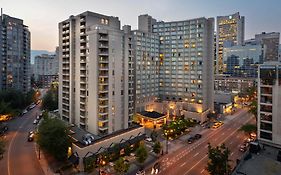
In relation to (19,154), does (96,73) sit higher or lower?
higher

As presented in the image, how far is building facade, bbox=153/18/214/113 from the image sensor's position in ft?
282

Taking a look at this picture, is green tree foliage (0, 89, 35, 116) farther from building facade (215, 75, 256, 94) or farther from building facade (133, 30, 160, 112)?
building facade (215, 75, 256, 94)

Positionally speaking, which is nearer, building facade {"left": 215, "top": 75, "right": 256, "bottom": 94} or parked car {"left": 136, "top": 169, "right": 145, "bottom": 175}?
parked car {"left": 136, "top": 169, "right": 145, "bottom": 175}

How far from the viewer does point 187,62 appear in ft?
294

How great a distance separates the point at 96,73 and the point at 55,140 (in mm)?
18270

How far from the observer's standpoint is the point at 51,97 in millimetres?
89812

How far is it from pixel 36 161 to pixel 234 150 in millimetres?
47730

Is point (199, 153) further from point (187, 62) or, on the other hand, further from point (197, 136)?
point (187, 62)

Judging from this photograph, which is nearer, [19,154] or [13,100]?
[19,154]

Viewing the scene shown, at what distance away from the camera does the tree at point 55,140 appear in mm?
45719

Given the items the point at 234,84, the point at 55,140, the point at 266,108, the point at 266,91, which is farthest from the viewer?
the point at 234,84

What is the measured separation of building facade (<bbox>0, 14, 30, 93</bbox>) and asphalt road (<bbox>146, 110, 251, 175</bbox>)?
9276 centimetres

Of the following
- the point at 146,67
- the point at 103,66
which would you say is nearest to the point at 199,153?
the point at 103,66

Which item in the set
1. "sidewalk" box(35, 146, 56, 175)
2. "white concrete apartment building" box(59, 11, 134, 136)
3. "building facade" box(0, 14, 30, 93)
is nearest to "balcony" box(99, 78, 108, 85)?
"white concrete apartment building" box(59, 11, 134, 136)
